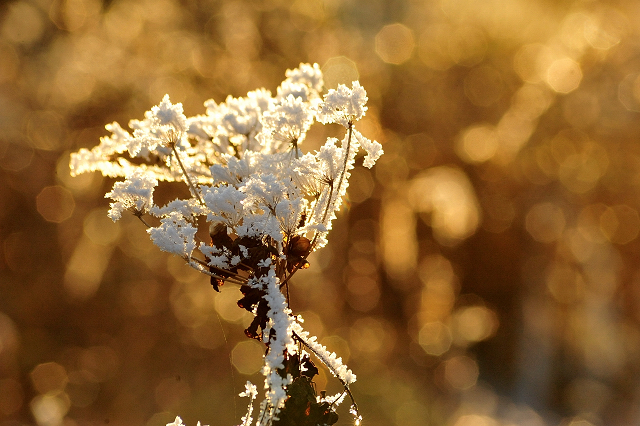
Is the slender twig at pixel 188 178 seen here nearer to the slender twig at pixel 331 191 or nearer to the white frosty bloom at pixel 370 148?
the slender twig at pixel 331 191

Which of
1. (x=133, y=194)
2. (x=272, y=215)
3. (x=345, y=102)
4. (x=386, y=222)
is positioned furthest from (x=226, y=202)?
(x=386, y=222)

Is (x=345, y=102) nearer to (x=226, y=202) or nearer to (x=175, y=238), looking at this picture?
(x=226, y=202)

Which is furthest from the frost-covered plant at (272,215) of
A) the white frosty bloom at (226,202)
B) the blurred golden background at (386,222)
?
the blurred golden background at (386,222)

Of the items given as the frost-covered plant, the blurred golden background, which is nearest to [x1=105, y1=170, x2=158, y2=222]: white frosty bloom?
the frost-covered plant

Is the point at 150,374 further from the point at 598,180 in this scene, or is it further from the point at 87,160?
the point at 598,180

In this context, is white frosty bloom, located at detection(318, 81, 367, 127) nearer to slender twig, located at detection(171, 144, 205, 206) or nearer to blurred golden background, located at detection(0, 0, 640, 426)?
slender twig, located at detection(171, 144, 205, 206)
